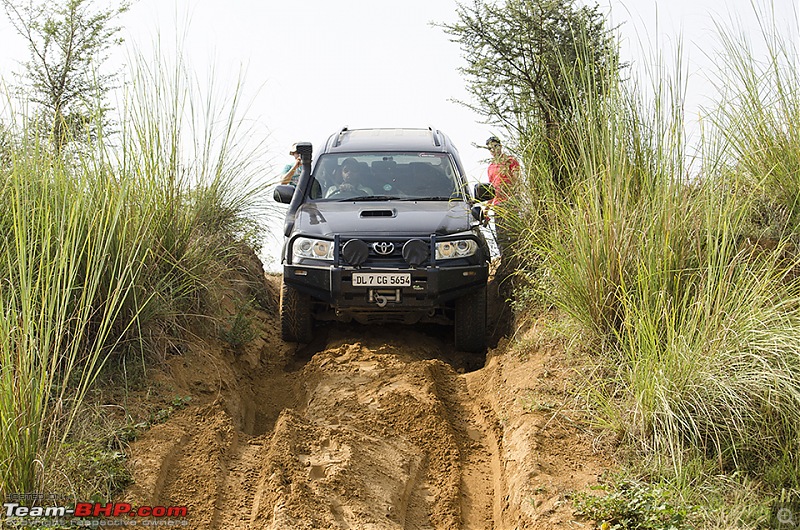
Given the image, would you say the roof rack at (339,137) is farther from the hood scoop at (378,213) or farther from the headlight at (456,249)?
the headlight at (456,249)

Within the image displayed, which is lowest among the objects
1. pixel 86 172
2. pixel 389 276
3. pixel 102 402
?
pixel 102 402

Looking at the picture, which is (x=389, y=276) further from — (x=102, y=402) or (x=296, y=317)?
(x=102, y=402)

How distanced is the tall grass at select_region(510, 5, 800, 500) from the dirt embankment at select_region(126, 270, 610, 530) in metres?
0.53

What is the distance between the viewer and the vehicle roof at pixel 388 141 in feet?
31.5

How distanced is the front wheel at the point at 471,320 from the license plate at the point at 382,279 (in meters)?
0.70

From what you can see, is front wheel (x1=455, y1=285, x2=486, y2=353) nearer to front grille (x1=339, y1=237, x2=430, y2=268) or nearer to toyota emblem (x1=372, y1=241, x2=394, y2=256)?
front grille (x1=339, y1=237, x2=430, y2=268)

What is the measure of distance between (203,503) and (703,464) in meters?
2.95

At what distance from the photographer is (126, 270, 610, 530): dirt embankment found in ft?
17.3

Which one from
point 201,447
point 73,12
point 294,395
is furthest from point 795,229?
point 73,12

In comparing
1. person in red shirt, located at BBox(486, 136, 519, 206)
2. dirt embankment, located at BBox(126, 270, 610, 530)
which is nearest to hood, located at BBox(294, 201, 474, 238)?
person in red shirt, located at BBox(486, 136, 519, 206)

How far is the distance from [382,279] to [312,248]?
2.41 ft

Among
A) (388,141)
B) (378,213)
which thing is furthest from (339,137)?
(378,213)

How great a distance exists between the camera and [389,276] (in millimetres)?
7805

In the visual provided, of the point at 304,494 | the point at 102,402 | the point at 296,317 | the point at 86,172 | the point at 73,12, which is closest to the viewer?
the point at 304,494
